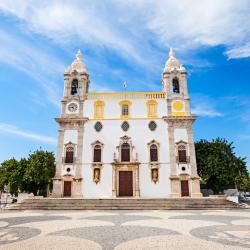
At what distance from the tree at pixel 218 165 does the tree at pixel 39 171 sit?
1908cm

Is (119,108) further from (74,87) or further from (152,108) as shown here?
(74,87)

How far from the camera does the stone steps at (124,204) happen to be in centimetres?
1861

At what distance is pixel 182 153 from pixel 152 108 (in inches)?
244

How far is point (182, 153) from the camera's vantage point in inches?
1000

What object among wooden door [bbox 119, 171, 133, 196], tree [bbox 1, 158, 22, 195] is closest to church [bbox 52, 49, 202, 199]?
wooden door [bbox 119, 171, 133, 196]

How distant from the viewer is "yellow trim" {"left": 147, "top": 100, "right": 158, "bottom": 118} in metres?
27.1

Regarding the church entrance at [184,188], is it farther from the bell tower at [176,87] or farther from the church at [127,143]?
the bell tower at [176,87]

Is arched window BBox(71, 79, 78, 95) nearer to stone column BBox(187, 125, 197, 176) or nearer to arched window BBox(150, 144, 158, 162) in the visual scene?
arched window BBox(150, 144, 158, 162)

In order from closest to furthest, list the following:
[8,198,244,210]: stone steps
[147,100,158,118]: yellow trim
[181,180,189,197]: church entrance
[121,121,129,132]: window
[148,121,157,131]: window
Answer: [8,198,244,210]: stone steps
[181,180,189,197]: church entrance
[148,121,157,131]: window
[121,121,129,132]: window
[147,100,158,118]: yellow trim

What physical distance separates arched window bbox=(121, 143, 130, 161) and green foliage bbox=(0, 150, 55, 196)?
10.8 m

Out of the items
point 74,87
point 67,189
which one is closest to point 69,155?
point 67,189

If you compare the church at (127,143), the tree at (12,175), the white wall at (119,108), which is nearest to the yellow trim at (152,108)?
the church at (127,143)

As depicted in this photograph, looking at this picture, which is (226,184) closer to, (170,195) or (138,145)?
(170,195)

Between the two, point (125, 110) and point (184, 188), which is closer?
point (184, 188)
